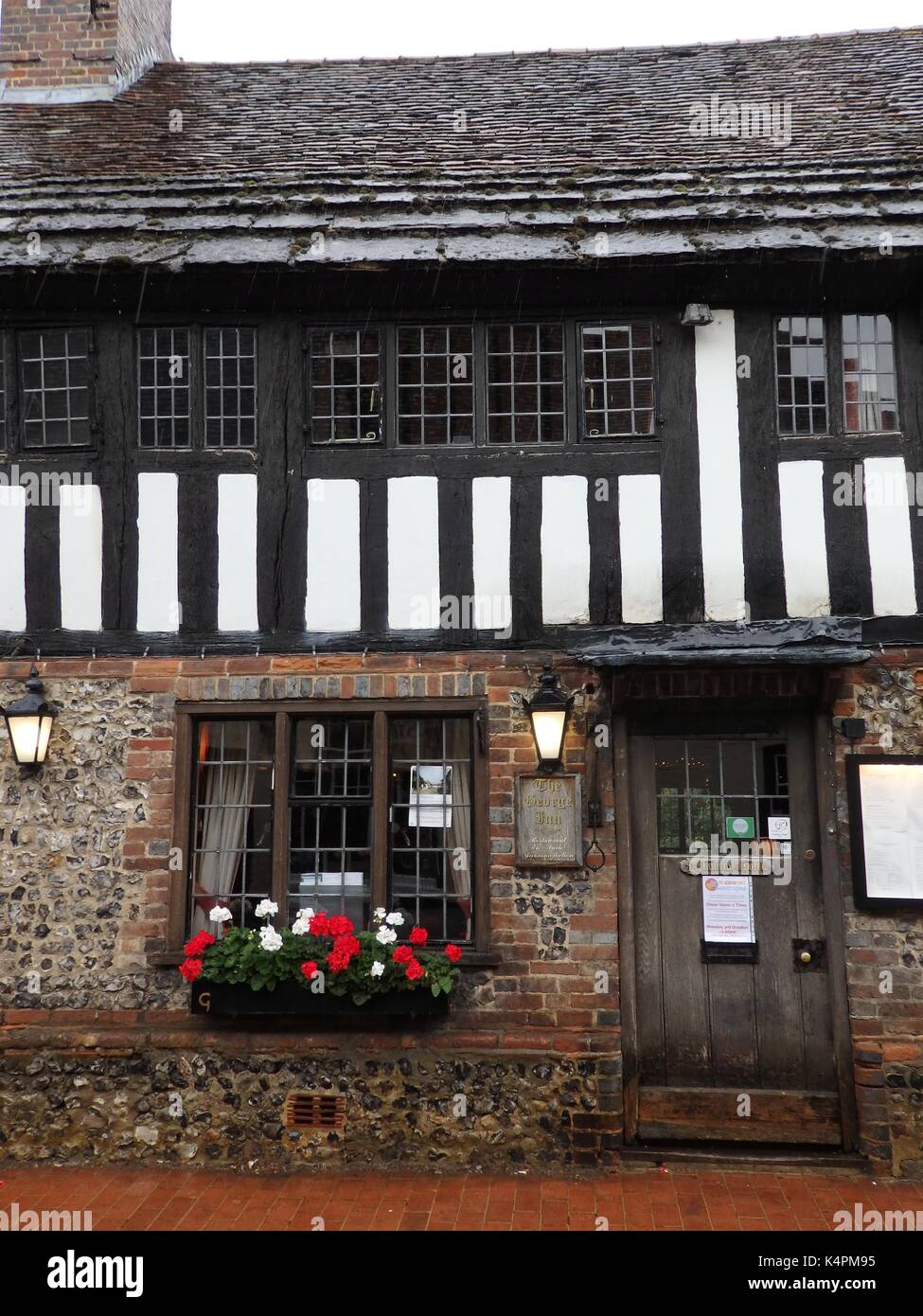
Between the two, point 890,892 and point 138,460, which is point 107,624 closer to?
point 138,460

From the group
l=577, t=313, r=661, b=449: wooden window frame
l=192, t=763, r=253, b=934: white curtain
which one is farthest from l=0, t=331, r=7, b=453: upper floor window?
l=577, t=313, r=661, b=449: wooden window frame

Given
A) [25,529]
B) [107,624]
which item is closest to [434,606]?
[107,624]

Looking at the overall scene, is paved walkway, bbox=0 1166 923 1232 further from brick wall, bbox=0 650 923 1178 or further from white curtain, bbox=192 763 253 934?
white curtain, bbox=192 763 253 934

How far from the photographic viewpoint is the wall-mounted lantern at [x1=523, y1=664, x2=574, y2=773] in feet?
20.2

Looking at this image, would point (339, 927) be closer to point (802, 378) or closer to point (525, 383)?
point (525, 383)

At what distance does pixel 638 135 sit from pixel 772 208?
203cm

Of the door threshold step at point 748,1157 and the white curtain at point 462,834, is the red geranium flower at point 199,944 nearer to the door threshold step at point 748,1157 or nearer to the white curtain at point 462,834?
the white curtain at point 462,834

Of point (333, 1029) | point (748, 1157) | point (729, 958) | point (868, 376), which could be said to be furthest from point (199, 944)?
point (868, 376)

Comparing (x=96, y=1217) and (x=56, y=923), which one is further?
(x=56, y=923)

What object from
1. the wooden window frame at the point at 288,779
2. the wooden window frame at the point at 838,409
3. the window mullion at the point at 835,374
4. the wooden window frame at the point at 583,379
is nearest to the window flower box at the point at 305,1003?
the wooden window frame at the point at 288,779

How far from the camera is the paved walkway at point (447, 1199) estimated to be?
5.23 metres

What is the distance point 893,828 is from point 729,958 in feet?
4.13

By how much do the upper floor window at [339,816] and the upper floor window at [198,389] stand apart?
1.87 meters

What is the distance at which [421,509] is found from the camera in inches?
258
